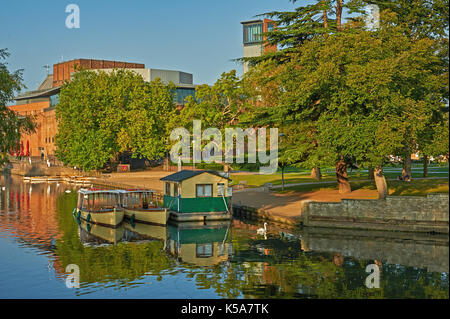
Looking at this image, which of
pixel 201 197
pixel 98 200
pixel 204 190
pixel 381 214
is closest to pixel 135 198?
pixel 98 200

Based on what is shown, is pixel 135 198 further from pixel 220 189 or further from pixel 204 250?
pixel 204 250

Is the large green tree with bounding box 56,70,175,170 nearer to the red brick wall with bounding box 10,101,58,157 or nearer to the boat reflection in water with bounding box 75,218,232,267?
the boat reflection in water with bounding box 75,218,232,267

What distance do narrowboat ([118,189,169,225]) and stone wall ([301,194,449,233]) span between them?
12255 millimetres

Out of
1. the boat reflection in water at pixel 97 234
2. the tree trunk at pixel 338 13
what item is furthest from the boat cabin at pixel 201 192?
the tree trunk at pixel 338 13

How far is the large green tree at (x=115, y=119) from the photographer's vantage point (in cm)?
10419

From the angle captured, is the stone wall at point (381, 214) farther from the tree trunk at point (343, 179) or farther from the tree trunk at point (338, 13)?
the tree trunk at point (338, 13)

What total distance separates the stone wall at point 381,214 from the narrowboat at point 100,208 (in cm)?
1582

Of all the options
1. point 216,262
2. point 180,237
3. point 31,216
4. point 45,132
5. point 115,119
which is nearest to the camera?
point 216,262

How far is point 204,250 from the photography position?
3688cm

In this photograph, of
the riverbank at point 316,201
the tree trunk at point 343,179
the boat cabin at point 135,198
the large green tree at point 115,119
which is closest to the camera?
the riverbank at point 316,201

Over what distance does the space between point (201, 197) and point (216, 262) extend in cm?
1565

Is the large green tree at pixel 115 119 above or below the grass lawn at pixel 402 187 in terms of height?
above

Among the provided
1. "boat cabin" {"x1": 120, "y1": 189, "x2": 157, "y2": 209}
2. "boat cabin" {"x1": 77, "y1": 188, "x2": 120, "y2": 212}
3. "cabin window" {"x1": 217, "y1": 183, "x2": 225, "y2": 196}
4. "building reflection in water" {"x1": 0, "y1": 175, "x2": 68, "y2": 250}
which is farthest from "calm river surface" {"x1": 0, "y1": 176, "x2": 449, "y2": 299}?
"boat cabin" {"x1": 77, "y1": 188, "x2": 120, "y2": 212}

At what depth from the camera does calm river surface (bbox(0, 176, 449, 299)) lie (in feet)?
84.6
